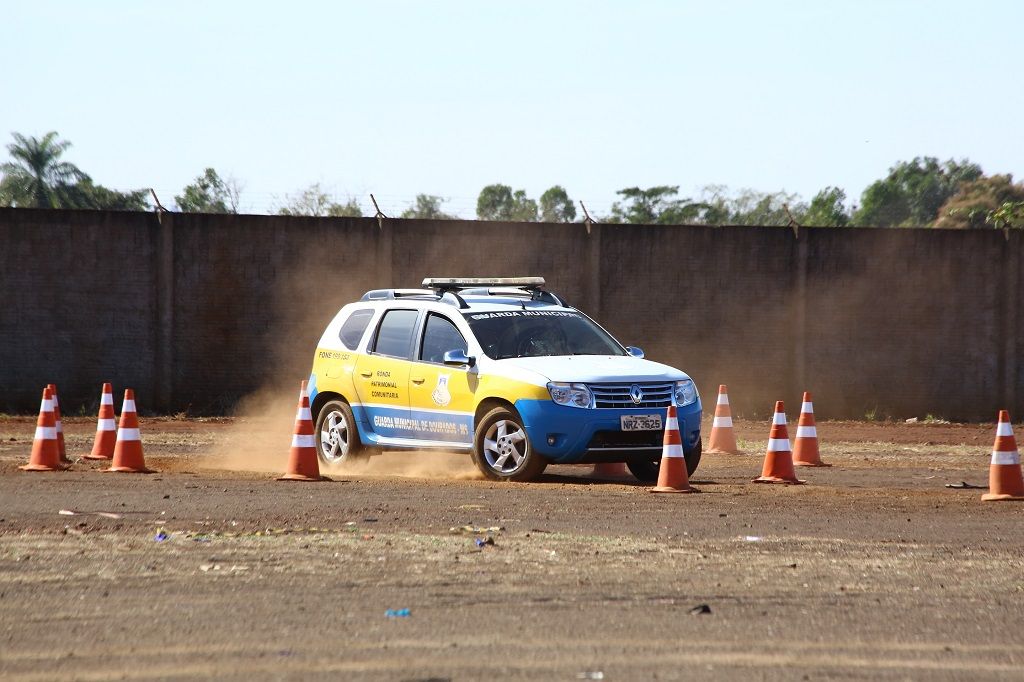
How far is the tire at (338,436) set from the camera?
14.4 meters

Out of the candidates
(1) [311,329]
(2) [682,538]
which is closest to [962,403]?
(1) [311,329]

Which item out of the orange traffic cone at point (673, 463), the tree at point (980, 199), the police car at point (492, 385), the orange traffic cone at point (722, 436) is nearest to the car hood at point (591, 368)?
the police car at point (492, 385)

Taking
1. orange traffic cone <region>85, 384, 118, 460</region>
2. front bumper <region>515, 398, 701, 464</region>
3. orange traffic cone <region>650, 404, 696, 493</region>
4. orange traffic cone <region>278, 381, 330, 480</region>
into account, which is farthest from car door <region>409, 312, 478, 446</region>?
orange traffic cone <region>85, 384, 118, 460</region>

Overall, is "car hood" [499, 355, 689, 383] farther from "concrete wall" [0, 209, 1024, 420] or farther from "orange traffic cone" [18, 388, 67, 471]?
"concrete wall" [0, 209, 1024, 420]

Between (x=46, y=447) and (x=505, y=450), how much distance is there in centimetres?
434

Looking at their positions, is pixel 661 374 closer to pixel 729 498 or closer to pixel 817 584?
pixel 729 498

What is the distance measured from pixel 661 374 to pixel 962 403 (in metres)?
14.1

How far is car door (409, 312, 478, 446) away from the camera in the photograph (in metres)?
13.4

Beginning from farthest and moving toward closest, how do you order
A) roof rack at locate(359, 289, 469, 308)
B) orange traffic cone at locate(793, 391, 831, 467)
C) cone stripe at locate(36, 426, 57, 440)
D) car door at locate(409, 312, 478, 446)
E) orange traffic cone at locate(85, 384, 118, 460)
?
orange traffic cone at locate(793, 391, 831, 467) → orange traffic cone at locate(85, 384, 118, 460) → roof rack at locate(359, 289, 469, 308) → cone stripe at locate(36, 426, 57, 440) → car door at locate(409, 312, 478, 446)

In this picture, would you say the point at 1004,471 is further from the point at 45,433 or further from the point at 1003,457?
the point at 45,433

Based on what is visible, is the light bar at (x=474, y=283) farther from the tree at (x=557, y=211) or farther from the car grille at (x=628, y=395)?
the tree at (x=557, y=211)

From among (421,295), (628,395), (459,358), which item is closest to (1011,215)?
(421,295)

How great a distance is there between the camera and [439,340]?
1392 cm

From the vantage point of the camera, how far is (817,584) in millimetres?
7391
